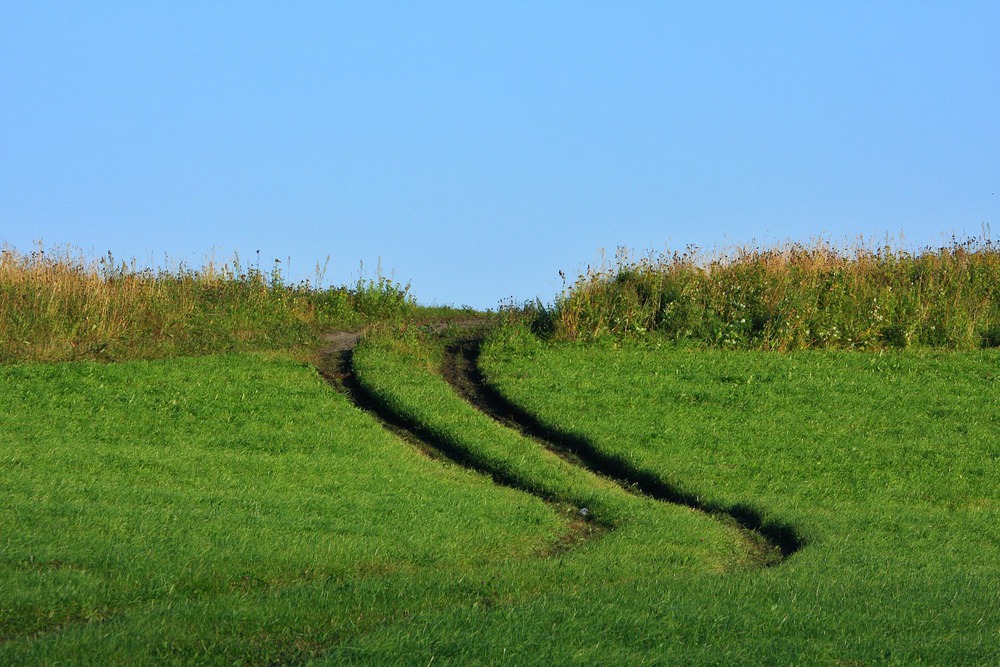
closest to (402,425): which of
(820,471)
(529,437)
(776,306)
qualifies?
(529,437)

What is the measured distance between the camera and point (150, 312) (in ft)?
67.9

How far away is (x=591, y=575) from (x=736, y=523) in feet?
11.5

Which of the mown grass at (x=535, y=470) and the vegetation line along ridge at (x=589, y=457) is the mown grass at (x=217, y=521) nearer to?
the mown grass at (x=535, y=470)

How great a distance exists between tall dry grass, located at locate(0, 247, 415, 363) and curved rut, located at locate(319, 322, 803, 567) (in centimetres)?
142

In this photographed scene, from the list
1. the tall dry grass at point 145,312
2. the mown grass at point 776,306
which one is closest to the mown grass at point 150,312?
the tall dry grass at point 145,312

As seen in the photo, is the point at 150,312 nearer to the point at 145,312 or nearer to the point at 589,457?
the point at 145,312

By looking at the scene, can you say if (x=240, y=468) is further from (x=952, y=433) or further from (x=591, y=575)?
(x=952, y=433)

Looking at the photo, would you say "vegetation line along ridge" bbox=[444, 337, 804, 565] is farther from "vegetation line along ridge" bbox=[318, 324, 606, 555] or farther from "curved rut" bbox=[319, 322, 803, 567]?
"vegetation line along ridge" bbox=[318, 324, 606, 555]

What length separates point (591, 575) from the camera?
379 inches

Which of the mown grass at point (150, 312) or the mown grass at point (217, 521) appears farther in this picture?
the mown grass at point (150, 312)

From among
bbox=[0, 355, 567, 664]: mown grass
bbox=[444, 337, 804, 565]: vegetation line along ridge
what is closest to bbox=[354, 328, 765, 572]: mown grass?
bbox=[444, 337, 804, 565]: vegetation line along ridge

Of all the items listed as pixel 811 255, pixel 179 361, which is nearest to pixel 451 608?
pixel 179 361

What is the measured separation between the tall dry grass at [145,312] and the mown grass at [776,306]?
5.27 metres

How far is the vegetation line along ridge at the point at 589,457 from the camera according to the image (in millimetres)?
12078
